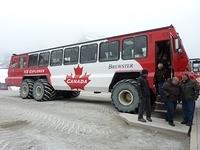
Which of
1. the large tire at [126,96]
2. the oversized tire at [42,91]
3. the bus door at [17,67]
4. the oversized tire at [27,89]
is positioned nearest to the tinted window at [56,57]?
the oversized tire at [42,91]

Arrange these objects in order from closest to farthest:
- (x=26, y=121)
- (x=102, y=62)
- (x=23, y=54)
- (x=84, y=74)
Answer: (x=26, y=121), (x=102, y=62), (x=84, y=74), (x=23, y=54)

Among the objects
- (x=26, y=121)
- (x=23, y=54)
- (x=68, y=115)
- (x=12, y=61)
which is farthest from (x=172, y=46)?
(x=12, y=61)

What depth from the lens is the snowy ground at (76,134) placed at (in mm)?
7145

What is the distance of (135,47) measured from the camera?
38.9 ft

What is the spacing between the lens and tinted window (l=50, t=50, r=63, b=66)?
50.9 feet

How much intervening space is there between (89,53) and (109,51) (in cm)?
127

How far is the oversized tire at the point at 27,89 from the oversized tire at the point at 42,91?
1.86ft

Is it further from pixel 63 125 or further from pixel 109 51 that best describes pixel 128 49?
pixel 63 125

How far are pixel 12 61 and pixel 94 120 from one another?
10.6 meters

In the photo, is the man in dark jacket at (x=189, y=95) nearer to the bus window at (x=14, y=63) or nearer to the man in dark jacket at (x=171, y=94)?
the man in dark jacket at (x=171, y=94)

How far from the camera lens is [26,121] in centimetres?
990

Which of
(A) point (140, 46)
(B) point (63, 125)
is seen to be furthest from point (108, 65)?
(B) point (63, 125)

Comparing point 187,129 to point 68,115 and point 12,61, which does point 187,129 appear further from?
point 12,61

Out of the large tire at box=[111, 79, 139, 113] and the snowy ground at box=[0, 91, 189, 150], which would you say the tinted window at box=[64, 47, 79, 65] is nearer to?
the large tire at box=[111, 79, 139, 113]
